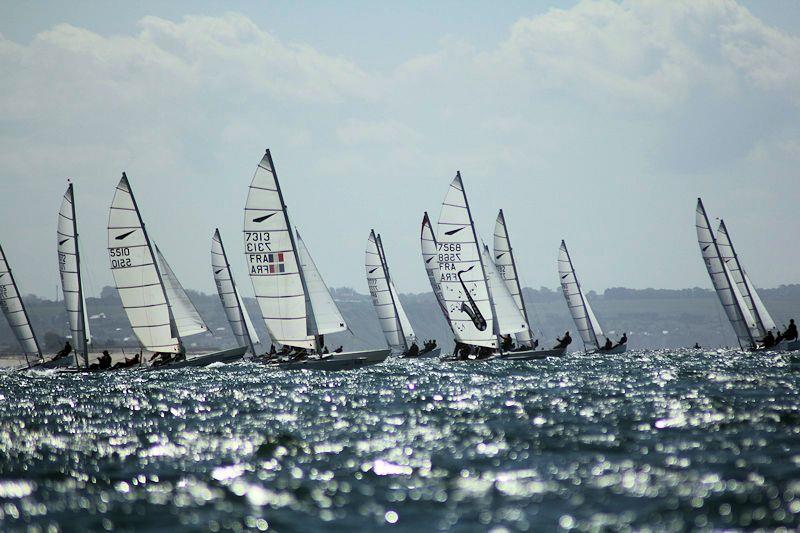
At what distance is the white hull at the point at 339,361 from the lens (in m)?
40.7

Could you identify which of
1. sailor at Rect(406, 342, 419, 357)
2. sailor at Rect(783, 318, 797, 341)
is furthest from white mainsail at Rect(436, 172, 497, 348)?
sailor at Rect(783, 318, 797, 341)

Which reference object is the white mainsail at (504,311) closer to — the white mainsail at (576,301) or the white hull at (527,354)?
the white hull at (527,354)

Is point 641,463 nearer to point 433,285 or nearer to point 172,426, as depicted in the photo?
point 172,426

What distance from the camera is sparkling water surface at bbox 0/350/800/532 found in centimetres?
1110

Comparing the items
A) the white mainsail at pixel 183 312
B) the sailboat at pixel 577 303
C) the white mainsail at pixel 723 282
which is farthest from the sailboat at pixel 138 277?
the white mainsail at pixel 723 282

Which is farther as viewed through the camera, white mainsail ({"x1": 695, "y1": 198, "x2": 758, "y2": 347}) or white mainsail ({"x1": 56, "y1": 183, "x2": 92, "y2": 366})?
white mainsail ({"x1": 695, "y1": 198, "x2": 758, "y2": 347})

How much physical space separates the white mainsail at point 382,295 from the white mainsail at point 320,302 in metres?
16.7

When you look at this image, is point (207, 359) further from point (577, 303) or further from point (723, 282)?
point (723, 282)

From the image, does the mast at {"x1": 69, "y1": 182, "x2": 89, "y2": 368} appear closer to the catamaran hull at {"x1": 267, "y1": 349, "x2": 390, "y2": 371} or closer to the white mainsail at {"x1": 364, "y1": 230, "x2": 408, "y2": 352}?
the catamaran hull at {"x1": 267, "y1": 349, "x2": 390, "y2": 371}

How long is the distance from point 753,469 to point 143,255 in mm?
38208

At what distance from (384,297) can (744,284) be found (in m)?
24.9

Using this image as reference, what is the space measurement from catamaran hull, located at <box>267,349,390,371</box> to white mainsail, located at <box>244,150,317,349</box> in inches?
38.2

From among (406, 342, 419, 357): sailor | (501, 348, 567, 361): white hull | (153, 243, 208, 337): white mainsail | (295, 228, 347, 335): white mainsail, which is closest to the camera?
(295, 228, 347, 335): white mainsail

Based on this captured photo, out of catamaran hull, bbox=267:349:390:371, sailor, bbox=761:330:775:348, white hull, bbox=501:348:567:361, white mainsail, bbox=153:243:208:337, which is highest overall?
white mainsail, bbox=153:243:208:337
